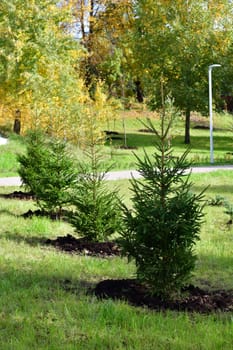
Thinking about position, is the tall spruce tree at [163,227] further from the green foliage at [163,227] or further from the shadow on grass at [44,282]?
the shadow on grass at [44,282]

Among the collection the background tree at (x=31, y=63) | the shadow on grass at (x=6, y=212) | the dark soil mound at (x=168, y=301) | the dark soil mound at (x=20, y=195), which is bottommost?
the dark soil mound at (x=20, y=195)

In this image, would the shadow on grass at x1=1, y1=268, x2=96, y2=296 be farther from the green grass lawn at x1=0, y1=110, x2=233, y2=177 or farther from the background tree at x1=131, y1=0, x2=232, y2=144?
the background tree at x1=131, y1=0, x2=232, y2=144

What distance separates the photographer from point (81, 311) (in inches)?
183

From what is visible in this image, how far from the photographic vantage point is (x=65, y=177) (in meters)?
9.30

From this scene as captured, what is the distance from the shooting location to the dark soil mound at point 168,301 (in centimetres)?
498

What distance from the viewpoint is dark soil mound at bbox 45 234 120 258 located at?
733 cm

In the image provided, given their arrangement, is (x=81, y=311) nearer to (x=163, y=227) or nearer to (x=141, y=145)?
(x=163, y=227)

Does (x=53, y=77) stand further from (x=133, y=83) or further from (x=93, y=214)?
(x=133, y=83)

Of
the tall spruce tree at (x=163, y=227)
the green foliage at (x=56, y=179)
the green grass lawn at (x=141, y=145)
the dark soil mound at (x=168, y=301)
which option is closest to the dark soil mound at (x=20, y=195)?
the green foliage at (x=56, y=179)

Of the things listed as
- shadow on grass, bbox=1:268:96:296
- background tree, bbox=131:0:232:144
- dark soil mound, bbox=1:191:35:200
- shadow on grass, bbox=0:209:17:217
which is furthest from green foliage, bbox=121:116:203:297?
background tree, bbox=131:0:232:144

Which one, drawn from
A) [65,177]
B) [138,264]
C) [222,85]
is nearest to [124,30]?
[222,85]

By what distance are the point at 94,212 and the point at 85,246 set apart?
1.54 ft

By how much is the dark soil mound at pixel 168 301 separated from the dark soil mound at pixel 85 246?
5.56 ft

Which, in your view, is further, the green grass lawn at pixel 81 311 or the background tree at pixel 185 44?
the background tree at pixel 185 44
